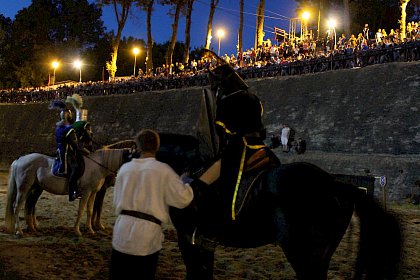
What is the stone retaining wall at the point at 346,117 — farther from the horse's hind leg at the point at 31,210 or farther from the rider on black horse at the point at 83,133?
the horse's hind leg at the point at 31,210

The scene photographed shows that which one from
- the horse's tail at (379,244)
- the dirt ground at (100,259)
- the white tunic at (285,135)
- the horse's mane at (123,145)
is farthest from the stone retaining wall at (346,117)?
the horse's tail at (379,244)

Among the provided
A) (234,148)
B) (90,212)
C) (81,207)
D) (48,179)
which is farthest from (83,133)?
(234,148)

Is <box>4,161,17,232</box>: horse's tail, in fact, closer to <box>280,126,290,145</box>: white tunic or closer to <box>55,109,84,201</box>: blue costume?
<box>55,109,84,201</box>: blue costume

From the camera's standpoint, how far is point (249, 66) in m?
25.4

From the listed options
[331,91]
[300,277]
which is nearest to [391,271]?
[300,277]

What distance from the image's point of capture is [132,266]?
3805mm

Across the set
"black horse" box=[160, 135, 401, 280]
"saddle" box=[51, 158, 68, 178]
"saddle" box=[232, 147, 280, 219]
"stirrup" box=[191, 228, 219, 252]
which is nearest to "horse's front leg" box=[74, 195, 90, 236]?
"saddle" box=[51, 158, 68, 178]

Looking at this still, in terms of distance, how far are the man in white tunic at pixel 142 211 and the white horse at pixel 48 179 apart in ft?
17.6

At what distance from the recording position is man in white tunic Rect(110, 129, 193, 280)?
12.3 ft

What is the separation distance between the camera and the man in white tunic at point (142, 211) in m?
3.76

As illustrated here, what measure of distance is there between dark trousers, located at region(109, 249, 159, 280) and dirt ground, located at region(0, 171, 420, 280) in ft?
Result: 8.52

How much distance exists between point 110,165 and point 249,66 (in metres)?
17.4

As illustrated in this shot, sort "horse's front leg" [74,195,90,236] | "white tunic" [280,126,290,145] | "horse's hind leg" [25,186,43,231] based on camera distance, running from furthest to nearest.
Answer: "white tunic" [280,126,290,145], "horse's hind leg" [25,186,43,231], "horse's front leg" [74,195,90,236]

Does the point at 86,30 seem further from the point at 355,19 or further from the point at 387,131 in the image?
the point at 387,131
